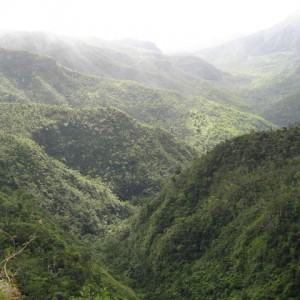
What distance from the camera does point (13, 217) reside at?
399 ft

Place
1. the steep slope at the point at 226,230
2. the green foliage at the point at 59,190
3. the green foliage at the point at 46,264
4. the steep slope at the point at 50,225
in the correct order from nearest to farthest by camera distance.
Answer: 1. the green foliage at the point at 46,264
2. the steep slope at the point at 226,230
3. the steep slope at the point at 50,225
4. the green foliage at the point at 59,190

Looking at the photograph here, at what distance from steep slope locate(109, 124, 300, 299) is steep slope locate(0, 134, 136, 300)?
12604 mm

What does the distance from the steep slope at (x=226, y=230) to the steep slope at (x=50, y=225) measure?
12604mm

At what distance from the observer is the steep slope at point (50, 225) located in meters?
96.1

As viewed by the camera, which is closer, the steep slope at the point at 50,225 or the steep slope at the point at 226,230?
the steep slope at the point at 226,230

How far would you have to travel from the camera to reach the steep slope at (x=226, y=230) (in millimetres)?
95438

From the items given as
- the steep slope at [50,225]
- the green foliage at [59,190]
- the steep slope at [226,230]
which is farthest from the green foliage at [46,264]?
the green foliage at [59,190]

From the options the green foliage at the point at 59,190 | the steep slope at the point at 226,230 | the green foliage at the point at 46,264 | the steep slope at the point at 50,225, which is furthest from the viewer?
the green foliage at the point at 59,190

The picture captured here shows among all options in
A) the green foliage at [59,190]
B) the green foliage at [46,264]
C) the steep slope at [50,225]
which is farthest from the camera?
the green foliage at [59,190]

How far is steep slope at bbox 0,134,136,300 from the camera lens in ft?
315

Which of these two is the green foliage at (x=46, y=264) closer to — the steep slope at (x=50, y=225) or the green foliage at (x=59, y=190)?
the steep slope at (x=50, y=225)

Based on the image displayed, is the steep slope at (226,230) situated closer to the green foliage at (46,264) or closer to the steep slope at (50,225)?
the steep slope at (50,225)

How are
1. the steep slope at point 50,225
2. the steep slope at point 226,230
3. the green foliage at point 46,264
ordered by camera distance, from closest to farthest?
the green foliage at point 46,264 → the steep slope at point 226,230 → the steep slope at point 50,225

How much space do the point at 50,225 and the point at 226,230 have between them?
47.3m
